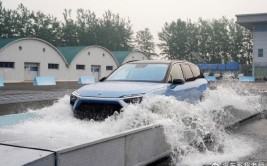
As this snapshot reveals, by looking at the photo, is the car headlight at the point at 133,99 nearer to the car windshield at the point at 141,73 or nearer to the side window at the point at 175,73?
the car windshield at the point at 141,73

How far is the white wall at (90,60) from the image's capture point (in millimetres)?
52812

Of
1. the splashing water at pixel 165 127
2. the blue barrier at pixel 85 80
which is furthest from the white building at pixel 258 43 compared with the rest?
the splashing water at pixel 165 127

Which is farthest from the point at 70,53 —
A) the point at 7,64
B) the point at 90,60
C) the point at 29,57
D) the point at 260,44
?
the point at 260,44

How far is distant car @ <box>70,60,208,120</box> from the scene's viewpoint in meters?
6.74

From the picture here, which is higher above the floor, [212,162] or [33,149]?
[33,149]

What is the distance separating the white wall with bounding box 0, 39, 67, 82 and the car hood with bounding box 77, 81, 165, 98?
120 ft

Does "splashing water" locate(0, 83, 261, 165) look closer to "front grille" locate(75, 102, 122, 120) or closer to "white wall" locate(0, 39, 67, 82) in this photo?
"front grille" locate(75, 102, 122, 120)

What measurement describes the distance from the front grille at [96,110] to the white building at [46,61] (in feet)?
121

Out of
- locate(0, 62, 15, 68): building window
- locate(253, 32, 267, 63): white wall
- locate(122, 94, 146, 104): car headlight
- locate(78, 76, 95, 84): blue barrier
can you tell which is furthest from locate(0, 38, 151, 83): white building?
locate(122, 94, 146, 104): car headlight

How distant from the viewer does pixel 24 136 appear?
199 inches

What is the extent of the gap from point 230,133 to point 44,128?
5158mm

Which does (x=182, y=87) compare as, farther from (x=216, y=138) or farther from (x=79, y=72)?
(x=79, y=72)

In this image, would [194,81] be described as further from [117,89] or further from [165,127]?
[165,127]

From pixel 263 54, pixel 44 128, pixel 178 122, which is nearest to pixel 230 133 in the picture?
pixel 178 122
